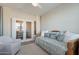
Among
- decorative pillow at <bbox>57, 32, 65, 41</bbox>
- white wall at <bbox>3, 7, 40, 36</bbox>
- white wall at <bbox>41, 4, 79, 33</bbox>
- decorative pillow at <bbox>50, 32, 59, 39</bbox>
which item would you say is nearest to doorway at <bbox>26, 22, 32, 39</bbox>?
white wall at <bbox>3, 7, 40, 36</bbox>

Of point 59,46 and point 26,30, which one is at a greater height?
point 26,30

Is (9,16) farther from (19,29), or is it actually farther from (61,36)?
(61,36)

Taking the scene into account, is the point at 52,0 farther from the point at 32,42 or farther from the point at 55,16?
the point at 32,42

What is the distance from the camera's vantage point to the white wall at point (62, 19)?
6.44 feet

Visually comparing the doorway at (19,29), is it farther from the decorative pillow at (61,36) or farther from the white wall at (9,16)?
the decorative pillow at (61,36)

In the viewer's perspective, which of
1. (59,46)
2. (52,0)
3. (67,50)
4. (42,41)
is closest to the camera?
(52,0)

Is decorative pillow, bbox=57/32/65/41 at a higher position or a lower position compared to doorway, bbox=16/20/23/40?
lower

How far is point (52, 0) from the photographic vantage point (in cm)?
127

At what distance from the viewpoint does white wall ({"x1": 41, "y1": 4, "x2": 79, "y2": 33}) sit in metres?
1.96

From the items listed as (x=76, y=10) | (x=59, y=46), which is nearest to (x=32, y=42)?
(x=59, y=46)

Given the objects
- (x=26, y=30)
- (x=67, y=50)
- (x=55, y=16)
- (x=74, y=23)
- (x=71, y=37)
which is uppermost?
(x=55, y=16)

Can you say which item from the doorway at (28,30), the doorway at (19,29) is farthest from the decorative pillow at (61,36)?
the doorway at (19,29)

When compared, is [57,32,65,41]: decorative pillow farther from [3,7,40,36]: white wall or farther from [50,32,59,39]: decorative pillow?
[3,7,40,36]: white wall

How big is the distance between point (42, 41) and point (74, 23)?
2.58 feet
